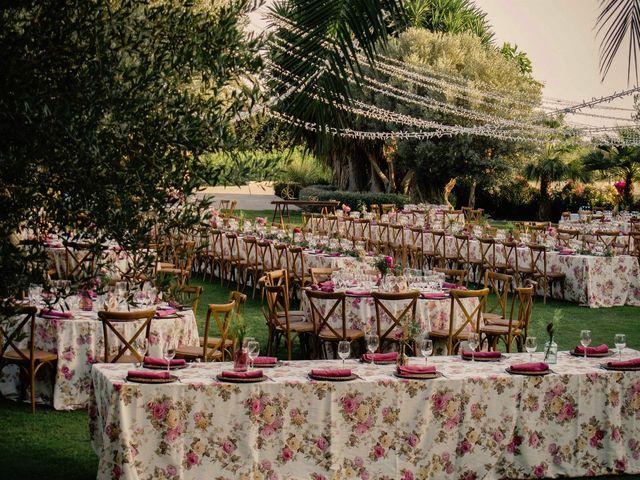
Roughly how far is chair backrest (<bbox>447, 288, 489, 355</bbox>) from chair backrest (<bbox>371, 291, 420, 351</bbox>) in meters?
0.38

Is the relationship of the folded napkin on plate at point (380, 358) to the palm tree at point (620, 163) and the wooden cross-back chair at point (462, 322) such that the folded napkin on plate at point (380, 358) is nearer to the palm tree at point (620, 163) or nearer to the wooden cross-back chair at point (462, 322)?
the wooden cross-back chair at point (462, 322)

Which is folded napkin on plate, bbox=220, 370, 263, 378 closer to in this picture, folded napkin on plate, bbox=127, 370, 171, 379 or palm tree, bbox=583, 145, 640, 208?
folded napkin on plate, bbox=127, 370, 171, 379

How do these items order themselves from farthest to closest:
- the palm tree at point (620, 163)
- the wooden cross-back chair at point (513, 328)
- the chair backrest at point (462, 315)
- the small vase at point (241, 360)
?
the palm tree at point (620, 163)
the wooden cross-back chair at point (513, 328)
the chair backrest at point (462, 315)
the small vase at point (241, 360)

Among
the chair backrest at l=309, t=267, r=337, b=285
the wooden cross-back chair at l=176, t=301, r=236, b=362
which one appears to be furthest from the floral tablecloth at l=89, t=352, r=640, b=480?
the chair backrest at l=309, t=267, r=337, b=285

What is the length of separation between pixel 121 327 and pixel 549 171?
27315 millimetres

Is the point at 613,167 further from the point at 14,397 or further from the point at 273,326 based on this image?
the point at 14,397

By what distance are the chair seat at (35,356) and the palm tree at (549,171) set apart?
2717 centimetres

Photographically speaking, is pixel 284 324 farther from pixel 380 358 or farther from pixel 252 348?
pixel 252 348

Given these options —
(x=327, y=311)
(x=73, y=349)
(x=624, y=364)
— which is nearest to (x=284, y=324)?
(x=327, y=311)

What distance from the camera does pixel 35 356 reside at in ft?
26.4

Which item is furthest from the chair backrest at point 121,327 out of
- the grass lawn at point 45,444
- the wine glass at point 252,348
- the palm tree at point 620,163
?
the palm tree at point 620,163

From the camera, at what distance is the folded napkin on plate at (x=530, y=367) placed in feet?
21.5

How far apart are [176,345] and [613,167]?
26620 millimetres

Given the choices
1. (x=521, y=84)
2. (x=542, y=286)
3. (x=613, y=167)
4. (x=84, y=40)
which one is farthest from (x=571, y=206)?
(x=84, y=40)
